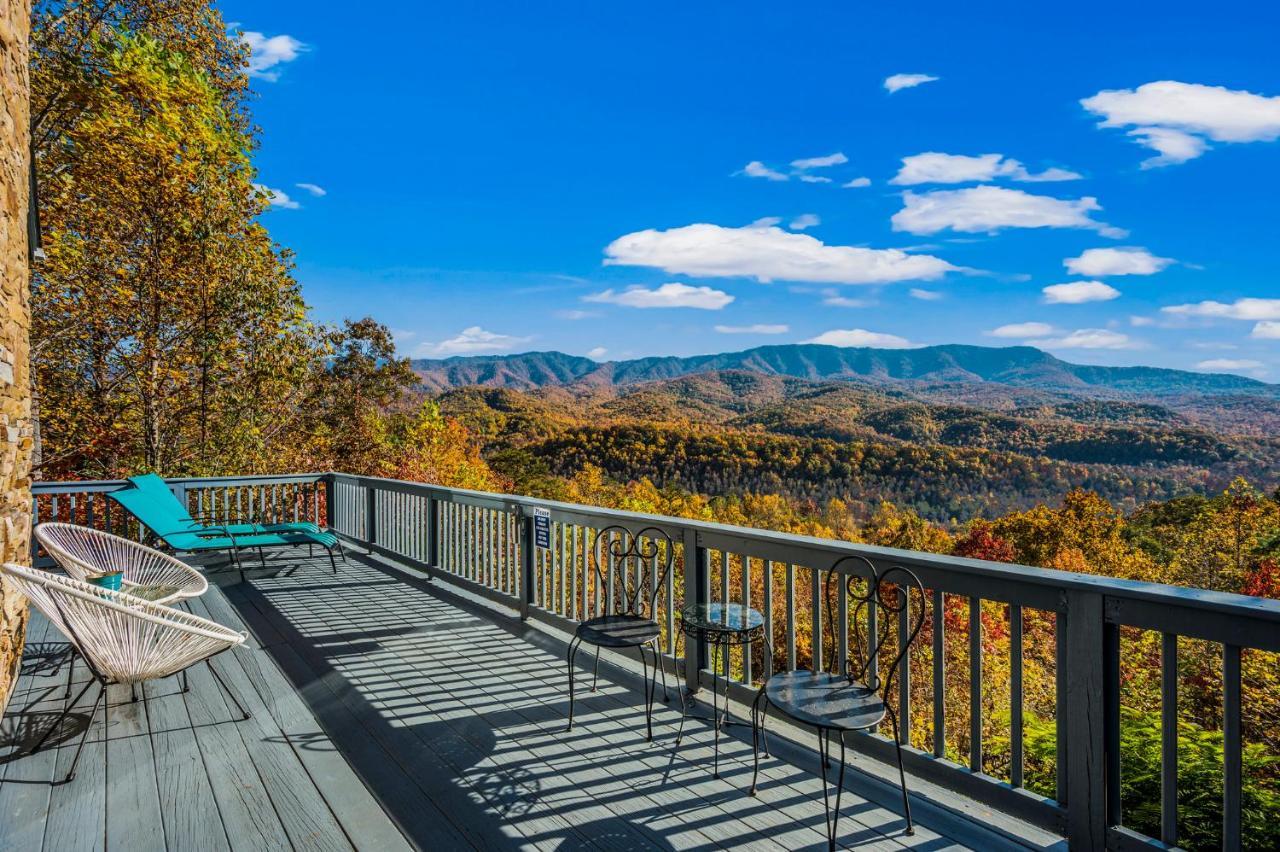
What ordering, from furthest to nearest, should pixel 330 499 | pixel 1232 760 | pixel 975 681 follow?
pixel 330 499 → pixel 975 681 → pixel 1232 760

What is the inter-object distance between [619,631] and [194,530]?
5.06 m

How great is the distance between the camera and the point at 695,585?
333 centimetres

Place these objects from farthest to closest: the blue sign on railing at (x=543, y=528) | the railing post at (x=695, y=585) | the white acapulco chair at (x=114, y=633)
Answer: the blue sign on railing at (x=543, y=528)
the railing post at (x=695, y=585)
the white acapulco chair at (x=114, y=633)

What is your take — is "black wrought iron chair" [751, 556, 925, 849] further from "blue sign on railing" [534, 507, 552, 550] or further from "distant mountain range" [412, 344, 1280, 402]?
"distant mountain range" [412, 344, 1280, 402]

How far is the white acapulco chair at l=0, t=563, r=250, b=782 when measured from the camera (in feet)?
8.39

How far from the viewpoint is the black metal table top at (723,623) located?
2709 mm

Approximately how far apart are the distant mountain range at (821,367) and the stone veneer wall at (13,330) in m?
85.2

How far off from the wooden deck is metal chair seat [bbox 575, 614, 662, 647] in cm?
45

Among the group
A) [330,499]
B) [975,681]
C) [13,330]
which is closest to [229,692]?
[13,330]

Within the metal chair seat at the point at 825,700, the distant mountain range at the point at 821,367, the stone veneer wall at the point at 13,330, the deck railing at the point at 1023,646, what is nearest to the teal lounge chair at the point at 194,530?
the stone veneer wall at the point at 13,330

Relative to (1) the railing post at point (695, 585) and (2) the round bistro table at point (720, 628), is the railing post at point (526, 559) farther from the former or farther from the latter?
(2) the round bistro table at point (720, 628)

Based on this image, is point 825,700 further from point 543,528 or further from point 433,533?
point 433,533

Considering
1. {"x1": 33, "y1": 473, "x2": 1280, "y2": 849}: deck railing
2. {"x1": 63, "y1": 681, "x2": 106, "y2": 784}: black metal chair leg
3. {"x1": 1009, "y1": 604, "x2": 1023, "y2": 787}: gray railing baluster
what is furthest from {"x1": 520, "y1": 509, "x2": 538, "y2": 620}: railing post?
{"x1": 1009, "y1": 604, "x2": 1023, "y2": 787}: gray railing baluster

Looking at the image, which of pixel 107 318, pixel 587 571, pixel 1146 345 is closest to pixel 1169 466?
pixel 587 571
